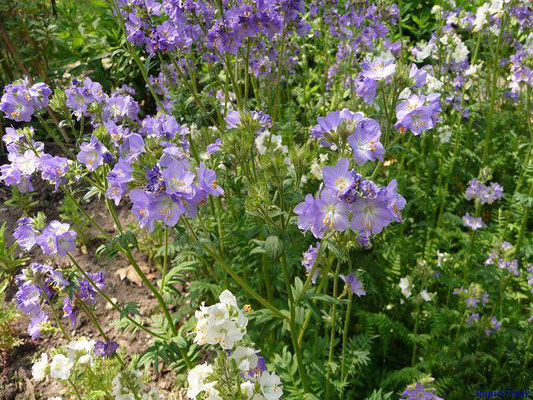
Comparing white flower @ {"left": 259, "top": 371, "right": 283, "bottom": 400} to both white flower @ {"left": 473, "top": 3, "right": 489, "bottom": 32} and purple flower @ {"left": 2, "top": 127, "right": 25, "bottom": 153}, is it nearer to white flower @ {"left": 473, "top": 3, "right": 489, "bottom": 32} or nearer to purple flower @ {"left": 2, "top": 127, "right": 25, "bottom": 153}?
purple flower @ {"left": 2, "top": 127, "right": 25, "bottom": 153}

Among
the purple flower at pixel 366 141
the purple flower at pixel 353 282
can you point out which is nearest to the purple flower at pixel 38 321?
the purple flower at pixel 353 282

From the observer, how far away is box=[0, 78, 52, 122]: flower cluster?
2307mm

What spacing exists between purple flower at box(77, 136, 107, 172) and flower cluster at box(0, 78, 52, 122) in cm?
50

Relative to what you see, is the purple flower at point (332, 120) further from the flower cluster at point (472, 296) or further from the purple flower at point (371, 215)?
the flower cluster at point (472, 296)

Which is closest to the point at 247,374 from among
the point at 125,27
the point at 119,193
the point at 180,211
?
the point at 180,211

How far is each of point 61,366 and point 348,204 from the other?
1.46 metres

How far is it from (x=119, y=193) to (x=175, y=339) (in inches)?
35.5

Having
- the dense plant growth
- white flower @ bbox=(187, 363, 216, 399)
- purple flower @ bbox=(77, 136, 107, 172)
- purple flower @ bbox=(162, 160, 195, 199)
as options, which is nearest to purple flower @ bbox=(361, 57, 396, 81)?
the dense plant growth

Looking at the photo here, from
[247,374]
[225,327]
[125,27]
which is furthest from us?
[125,27]

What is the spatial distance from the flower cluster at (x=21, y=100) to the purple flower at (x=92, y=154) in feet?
1.65

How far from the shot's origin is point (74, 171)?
6.91 feet

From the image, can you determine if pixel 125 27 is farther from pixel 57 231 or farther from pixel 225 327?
pixel 225 327

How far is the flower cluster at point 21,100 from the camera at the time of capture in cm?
231

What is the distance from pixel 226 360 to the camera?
1.51 metres
